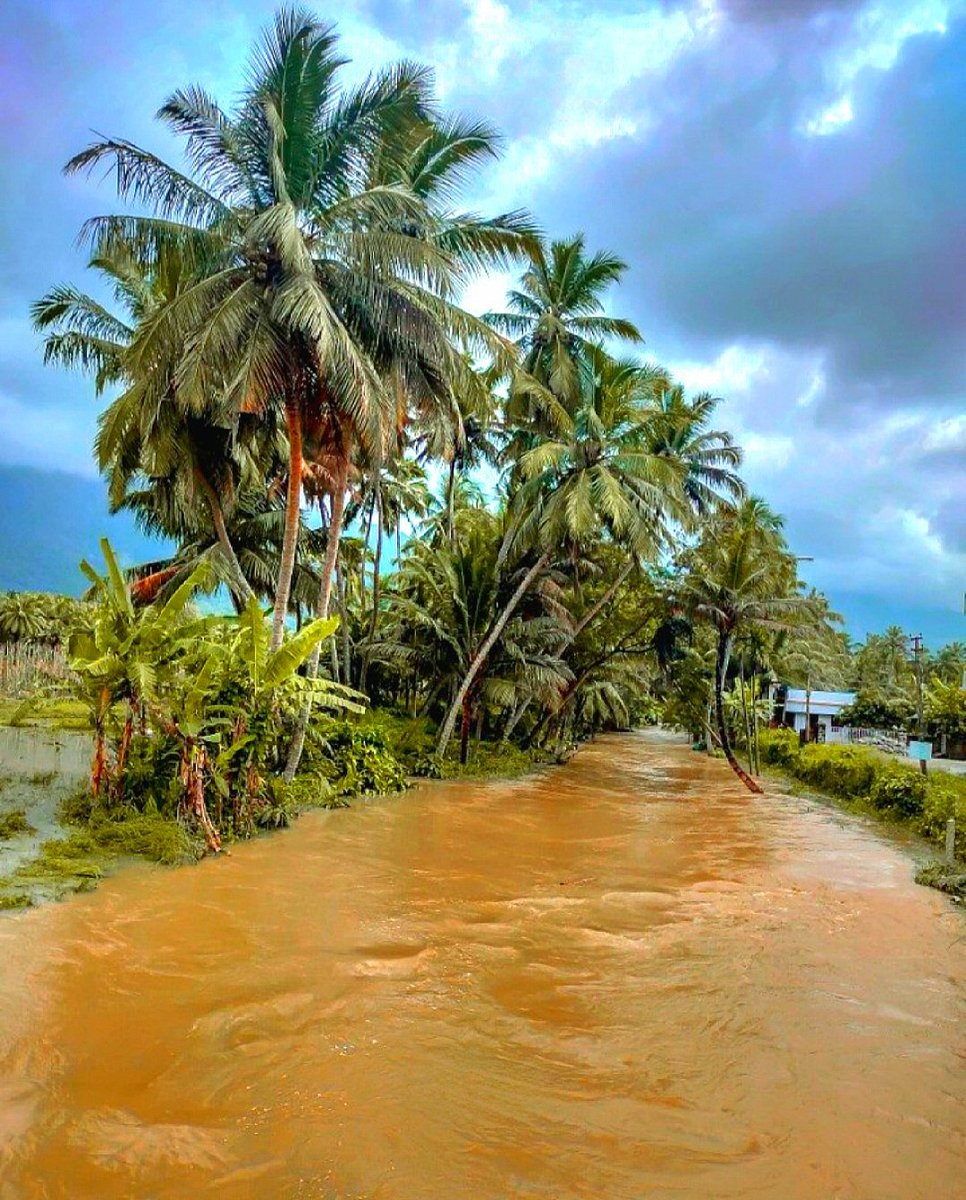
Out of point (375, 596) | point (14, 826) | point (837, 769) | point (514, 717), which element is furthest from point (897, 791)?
point (14, 826)

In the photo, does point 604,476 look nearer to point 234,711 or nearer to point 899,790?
point 899,790

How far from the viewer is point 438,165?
1258cm

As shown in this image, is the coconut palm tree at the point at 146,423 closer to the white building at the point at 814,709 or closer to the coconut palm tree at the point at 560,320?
the coconut palm tree at the point at 560,320

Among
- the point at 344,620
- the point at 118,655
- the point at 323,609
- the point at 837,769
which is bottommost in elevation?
the point at 837,769

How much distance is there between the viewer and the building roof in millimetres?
39312

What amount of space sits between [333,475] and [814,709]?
115ft

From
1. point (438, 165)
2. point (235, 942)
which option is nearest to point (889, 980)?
point (235, 942)

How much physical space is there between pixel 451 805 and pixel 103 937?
8.04 meters

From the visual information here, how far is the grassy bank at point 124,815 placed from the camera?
262 inches

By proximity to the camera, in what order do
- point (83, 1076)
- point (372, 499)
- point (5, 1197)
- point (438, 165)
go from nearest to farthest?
1. point (5, 1197)
2. point (83, 1076)
3. point (438, 165)
4. point (372, 499)

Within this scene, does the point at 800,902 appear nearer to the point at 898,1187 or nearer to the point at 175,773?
the point at 898,1187

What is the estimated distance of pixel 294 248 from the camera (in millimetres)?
9336

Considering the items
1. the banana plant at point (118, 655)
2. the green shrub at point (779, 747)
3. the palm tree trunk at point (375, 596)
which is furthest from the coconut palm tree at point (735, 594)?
the banana plant at point (118, 655)

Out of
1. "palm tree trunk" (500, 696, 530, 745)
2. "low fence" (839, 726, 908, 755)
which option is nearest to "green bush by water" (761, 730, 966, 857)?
"low fence" (839, 726, 908, 755)
